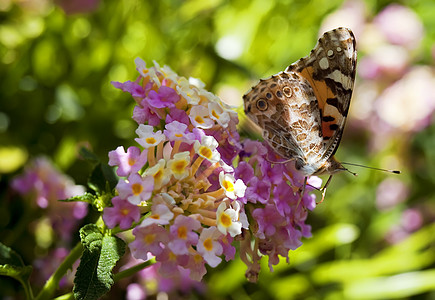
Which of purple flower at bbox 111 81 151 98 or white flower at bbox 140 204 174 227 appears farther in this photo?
purple flower at bbox 111 81 151 98

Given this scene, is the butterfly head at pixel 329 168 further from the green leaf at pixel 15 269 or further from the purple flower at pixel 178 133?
the green leaf at pixel 15 269

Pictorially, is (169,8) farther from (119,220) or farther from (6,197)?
(119,220)

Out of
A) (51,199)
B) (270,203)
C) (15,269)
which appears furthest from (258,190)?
(51,199)

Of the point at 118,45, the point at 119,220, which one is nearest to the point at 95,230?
the point at 119,220

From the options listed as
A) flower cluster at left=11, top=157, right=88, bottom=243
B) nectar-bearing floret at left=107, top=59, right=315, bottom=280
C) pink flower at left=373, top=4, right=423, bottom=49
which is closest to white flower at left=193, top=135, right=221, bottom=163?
nectar-bearing floret at left=107, top=59, right=315, bottom=280

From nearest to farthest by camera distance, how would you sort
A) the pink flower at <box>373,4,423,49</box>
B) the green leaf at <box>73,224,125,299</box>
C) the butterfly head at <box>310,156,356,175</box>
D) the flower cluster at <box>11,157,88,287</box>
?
the green leaf at <box>73,224,125,299</box>
the butterfly head at <box>310,156,356,175</box>
the flower cluster at <box>11,157,88,287</box>
the pink flower at <box>373,4,423,49</box>

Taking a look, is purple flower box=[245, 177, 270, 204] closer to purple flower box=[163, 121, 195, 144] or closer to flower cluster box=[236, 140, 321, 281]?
flower cluster box=[236, 140, 321, 281]

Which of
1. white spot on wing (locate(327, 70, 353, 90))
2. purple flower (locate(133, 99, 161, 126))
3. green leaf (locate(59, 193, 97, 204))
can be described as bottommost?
green leaf (locate(59, 193, 97, 204))

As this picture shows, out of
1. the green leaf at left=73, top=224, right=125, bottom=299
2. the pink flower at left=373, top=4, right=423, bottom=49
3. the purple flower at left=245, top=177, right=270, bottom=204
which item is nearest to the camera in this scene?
the green leaf at left=73, top=224, right=125, bottom=299

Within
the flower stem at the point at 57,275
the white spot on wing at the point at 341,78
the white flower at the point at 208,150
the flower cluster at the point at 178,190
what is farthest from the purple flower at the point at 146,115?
the white spot on wing at the point at 341,78
